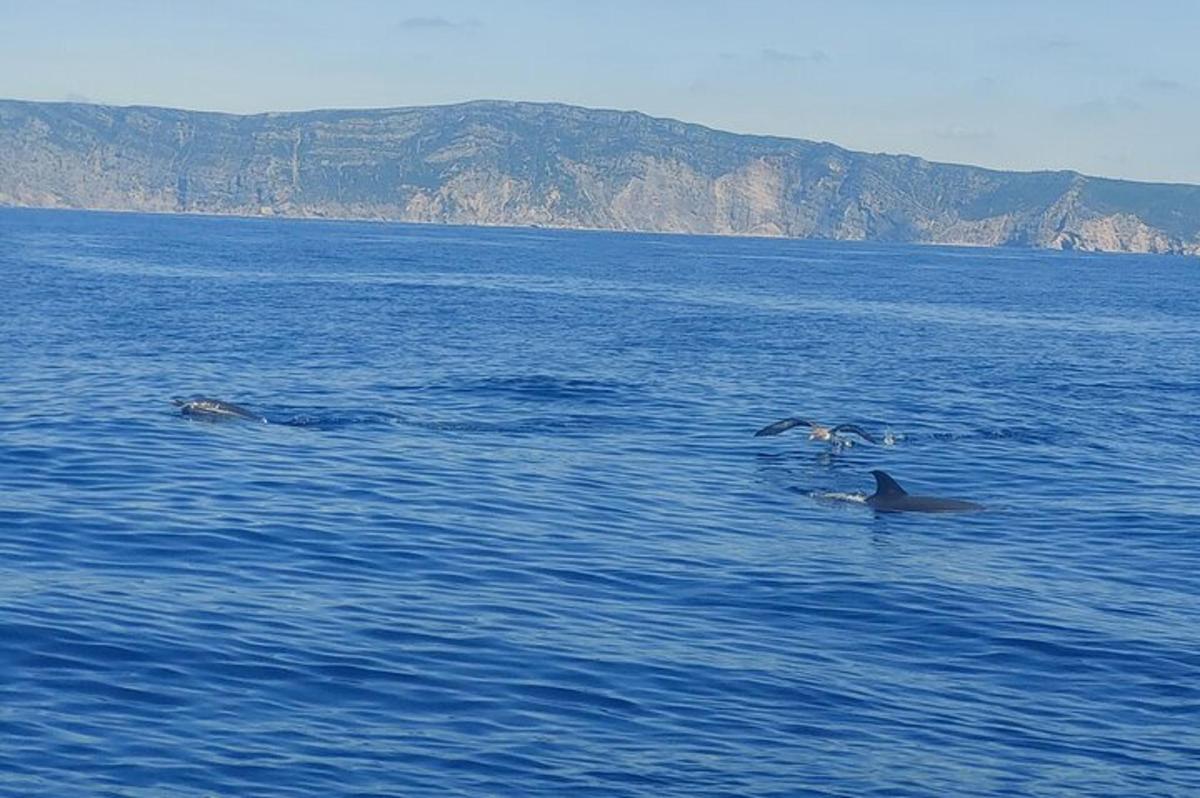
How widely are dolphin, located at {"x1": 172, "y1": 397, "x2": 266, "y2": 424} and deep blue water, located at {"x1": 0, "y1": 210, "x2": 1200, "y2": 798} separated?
1.85 ft

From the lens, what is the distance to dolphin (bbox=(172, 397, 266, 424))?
38.5 meters

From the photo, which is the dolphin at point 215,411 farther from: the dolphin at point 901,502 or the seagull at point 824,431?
the dolphin at point 901,502

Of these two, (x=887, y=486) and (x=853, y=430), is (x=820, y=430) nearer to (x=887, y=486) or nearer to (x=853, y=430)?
(x=853, y=430)

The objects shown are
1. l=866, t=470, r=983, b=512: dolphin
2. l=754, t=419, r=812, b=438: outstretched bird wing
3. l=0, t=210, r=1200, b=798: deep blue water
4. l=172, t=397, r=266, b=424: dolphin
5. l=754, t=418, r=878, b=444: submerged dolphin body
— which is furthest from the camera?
l=172, t=397, r=266, b=424: dolphin

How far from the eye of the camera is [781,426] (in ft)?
126

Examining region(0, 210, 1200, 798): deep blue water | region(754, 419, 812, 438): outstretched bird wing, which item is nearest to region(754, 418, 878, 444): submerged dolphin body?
region(754, 419, 812, 438): outstretched bird wing

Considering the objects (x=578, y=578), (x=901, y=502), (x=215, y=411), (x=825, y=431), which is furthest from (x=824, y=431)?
(x=578, y=578)

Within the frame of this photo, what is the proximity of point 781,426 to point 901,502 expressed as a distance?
7.58 m

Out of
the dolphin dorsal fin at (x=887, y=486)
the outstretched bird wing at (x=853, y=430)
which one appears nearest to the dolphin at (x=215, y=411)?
the outstretched bird wing at (x=853, y=430)

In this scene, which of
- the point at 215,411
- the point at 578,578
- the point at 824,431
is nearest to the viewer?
the point at 578,578

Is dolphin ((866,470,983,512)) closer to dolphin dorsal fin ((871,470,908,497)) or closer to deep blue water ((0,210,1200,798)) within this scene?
dolphin dorsal fin ((871,470,908,497))

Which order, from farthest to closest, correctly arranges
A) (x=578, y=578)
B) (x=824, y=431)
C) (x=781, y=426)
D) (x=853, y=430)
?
(x=781, y=426) < (x=824, y=431) < (x=853, y=430) < (x=578, y=578)

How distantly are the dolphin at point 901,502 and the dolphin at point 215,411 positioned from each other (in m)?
13.6

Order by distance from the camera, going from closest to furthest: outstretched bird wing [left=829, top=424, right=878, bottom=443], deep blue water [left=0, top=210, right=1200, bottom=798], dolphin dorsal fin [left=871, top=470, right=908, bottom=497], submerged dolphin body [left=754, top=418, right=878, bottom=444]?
deep blue water [left=0, top=210, right=1200, bottom=798] < dolphin dorsal fin [left=871, top=470, right=908, bottom=497] < outstretched bird wing [left=829, top=424, right=878, bottom=443] < submerged dolphin body [left=754, top=418, right=878, bottom=444]
